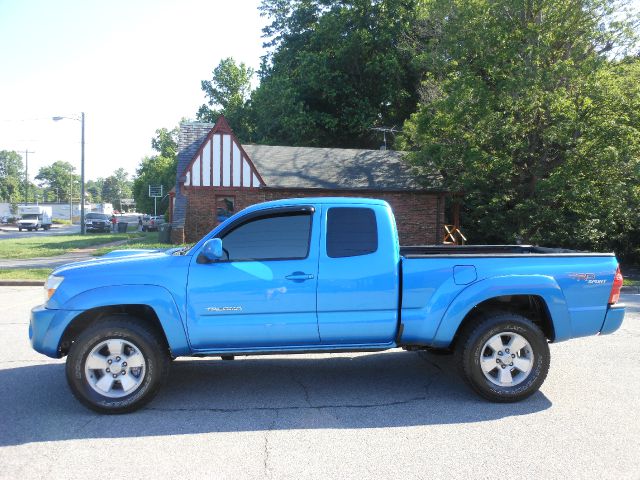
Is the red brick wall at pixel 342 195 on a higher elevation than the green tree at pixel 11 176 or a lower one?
lower

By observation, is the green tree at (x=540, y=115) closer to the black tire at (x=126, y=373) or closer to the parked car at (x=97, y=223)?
the black tire at (x=126, y=373)

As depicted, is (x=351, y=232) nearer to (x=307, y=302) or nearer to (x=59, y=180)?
(x=307, y=302)

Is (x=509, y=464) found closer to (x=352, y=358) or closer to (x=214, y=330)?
(x=214, y=330)

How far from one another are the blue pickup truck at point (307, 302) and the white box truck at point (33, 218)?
54.2 metres

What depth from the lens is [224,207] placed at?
2300cm

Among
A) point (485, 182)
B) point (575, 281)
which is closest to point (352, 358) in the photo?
point (575, 281)

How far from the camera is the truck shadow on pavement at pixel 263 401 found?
169 inches

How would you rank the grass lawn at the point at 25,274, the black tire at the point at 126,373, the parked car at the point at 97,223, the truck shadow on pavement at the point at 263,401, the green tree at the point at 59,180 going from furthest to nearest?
the green tree at the point at 59,180, the parked car at the point at 97,223, the grass lawn at the point at 25,274, the black tire at the point at 126,373, the truck shadow on pavement at the point at 263,401

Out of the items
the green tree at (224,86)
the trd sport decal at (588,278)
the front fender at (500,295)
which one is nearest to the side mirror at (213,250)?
the front fender at (500,295)

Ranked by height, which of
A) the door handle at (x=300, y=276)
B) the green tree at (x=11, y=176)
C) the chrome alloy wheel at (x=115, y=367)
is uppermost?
the green tree at (x=11, y=176)

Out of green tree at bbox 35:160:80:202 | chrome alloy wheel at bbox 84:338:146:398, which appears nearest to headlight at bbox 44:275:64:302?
chrome alloy wheel at bbox 84:338:146:398

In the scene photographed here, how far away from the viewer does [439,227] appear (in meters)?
23.8

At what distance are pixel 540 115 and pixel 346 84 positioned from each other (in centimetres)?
1703

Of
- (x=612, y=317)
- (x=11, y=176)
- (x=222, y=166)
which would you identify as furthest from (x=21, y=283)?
(x=11, y=176)
